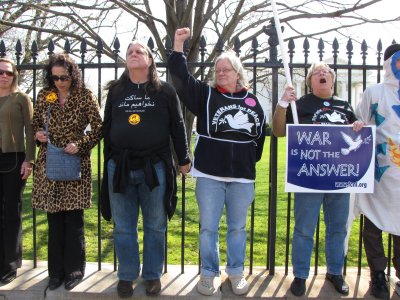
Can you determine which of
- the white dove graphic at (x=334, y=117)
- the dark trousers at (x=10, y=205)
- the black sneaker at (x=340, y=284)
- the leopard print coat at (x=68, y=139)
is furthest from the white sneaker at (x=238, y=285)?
the dark trousers at (x=10, y=205)

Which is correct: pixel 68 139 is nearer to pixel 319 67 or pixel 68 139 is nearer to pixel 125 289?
pixel 125 289

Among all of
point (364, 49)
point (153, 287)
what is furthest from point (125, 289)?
point (364, 49)

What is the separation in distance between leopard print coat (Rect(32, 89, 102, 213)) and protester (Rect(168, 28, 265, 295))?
0.75 m

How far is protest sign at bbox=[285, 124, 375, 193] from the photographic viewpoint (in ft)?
11.3

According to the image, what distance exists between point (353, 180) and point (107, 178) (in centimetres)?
193

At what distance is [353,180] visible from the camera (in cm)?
348

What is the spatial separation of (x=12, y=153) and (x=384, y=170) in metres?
3.02

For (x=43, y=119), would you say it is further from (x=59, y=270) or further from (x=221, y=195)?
(x=221, y=195)

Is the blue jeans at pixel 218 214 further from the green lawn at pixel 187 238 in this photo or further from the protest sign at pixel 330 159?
the green lawn at pixel 187 238

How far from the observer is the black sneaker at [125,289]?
3.44 meters

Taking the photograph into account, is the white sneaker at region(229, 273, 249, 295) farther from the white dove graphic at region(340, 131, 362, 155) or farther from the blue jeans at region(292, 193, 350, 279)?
the white dove graphic at region(340, 131, 362, 155)

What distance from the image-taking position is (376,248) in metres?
3.54

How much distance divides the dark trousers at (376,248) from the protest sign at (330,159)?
1.13 feet

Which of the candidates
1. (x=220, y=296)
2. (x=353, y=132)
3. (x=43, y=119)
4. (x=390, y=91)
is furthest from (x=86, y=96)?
(x=390, y=91)
